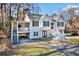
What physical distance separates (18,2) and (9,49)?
0.47 meters

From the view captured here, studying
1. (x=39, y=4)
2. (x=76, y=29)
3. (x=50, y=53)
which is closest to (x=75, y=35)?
(x=76, y=29)

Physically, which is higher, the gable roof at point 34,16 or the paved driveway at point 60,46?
the gable roof at point 34,16

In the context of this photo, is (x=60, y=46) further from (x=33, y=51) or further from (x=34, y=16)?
(x=34, y=16)

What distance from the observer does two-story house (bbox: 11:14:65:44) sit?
2.69 m

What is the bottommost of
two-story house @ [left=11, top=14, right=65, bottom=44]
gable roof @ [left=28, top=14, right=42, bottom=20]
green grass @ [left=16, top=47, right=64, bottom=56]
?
green grass @ [left=16, top=47, right=64, bottom=56]

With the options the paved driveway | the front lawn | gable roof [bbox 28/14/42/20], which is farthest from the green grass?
gable roof [bbox 28/14/42/20]

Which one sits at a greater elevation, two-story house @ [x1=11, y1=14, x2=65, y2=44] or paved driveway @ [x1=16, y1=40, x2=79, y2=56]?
two-story house @ [x1=11, y1=14, x2=65, y2=44]

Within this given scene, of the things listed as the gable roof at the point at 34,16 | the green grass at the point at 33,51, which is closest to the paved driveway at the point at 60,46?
the green grass at the point at 33,51

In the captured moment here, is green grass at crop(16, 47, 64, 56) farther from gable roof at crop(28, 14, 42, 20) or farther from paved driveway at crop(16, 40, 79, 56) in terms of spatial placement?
gable roof at crop(28, 14, 42, 20)

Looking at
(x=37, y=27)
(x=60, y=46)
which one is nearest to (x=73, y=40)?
(x=60, y=46)

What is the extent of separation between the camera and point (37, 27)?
269 centimetres

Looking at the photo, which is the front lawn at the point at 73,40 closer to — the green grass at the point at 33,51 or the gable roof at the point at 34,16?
the green grass at the point at 33,51

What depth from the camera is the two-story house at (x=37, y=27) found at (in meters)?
2.69

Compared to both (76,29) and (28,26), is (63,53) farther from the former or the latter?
(28,26)
